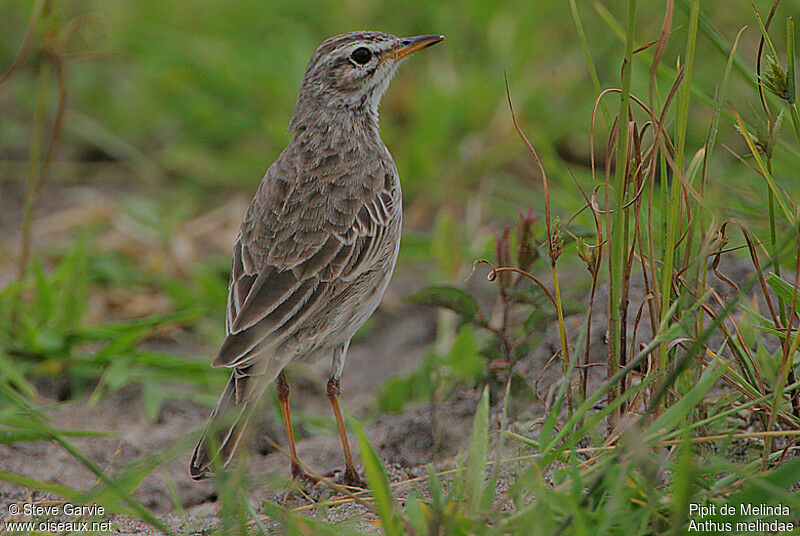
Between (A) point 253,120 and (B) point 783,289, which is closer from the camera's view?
(B) point 783,289

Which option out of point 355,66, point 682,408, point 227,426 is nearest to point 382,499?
point 682,408

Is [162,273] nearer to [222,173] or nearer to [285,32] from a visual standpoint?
[222,173]

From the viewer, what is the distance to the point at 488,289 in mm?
5977

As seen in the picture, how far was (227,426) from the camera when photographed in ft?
12.1

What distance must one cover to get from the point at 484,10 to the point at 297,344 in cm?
468

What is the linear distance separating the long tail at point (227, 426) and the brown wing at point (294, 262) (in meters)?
0.15

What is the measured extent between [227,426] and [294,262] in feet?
2.69

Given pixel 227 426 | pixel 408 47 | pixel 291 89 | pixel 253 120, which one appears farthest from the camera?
pixel 253 120

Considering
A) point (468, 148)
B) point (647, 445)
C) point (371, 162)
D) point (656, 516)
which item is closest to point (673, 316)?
point (647, 445)

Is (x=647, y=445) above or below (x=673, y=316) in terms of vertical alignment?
below

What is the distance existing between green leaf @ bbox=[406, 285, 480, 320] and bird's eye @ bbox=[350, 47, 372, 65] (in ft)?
5.61

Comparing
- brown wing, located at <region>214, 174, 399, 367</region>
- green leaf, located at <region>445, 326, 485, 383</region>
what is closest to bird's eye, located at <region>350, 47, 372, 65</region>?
brown wing, located at <region>214, 174, 399, 367</region>

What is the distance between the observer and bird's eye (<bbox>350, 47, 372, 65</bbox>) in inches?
193

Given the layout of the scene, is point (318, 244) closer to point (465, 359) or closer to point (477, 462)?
point (465, 359)
